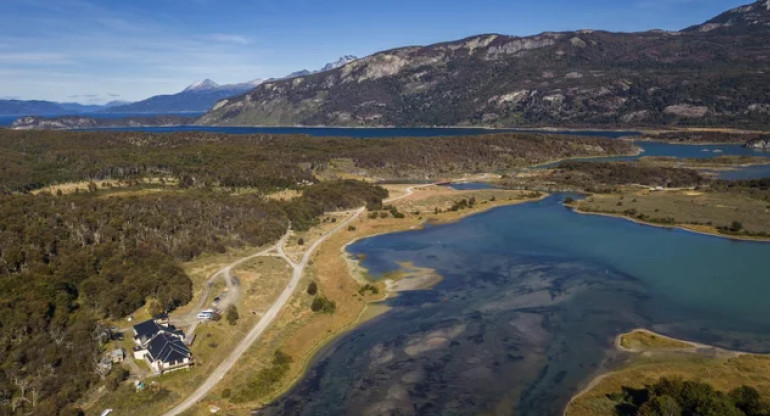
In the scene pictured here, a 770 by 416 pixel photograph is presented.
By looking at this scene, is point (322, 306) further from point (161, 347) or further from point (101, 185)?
point (101, 185)

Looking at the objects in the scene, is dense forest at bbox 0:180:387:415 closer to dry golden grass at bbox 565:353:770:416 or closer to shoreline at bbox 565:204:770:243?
dry golden grass at bbox 565:353:770:416

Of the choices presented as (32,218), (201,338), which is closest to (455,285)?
(201,338)

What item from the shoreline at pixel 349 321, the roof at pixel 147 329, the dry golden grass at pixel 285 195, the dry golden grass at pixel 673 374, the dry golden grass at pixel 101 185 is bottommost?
the shoreline at pixel 349 321

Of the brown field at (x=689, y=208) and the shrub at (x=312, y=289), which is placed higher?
the brown field at (x=689, y=208)

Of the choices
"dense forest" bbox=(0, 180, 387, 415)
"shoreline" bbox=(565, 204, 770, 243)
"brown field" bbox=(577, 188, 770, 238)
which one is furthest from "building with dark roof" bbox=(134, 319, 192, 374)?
"brown field" bbox=(577, 188, 770, 238)

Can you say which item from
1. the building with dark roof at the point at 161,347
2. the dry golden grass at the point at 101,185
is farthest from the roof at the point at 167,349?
the dry golden grass at the point at 101,185

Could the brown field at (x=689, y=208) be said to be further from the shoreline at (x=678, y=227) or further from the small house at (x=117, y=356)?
the small house at (x=117, y=356)

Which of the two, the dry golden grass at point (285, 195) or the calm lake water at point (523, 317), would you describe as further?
the dry golden grass at point (285, 195)
